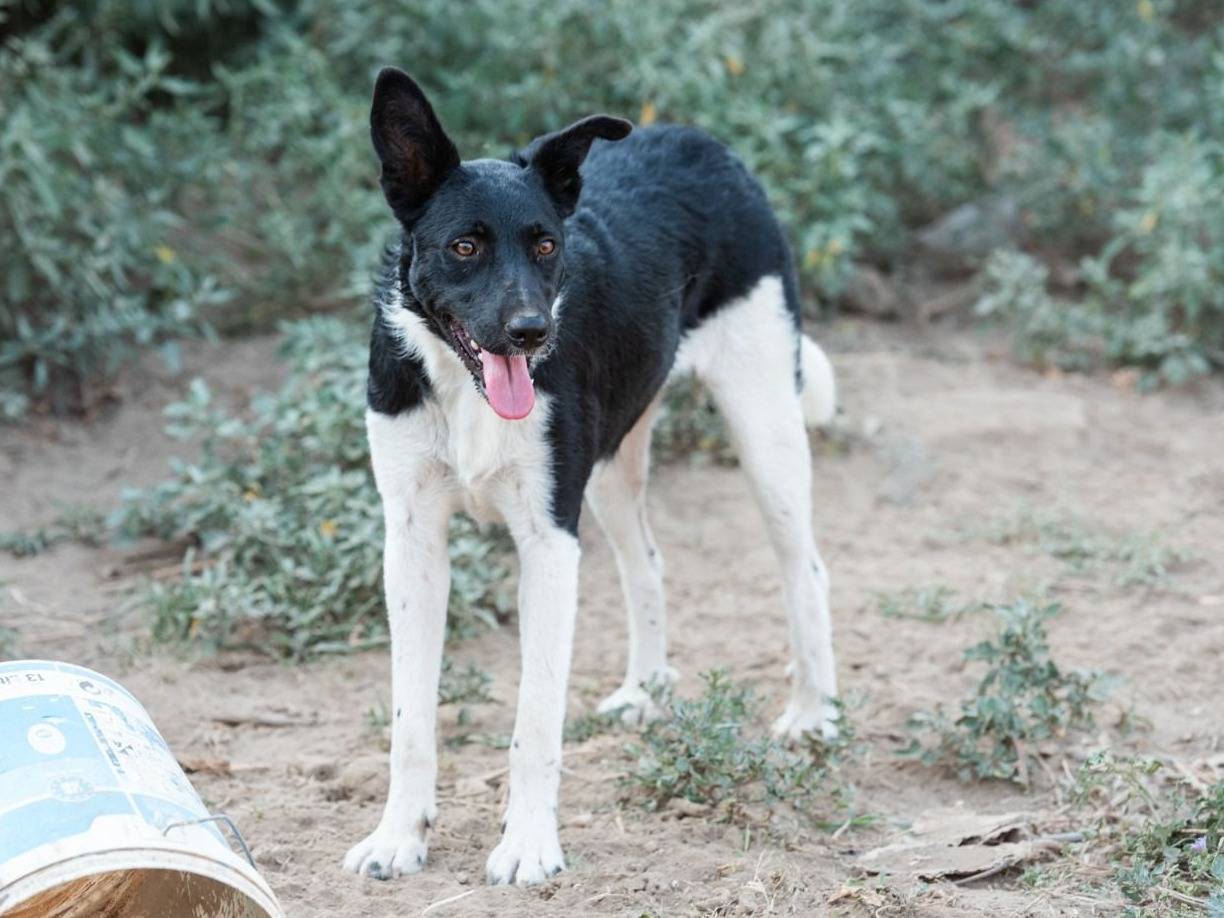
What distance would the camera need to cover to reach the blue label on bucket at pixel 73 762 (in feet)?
8.94

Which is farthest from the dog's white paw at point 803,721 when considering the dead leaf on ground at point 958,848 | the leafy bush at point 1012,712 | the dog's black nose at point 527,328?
the dog's black nose at point 527,328

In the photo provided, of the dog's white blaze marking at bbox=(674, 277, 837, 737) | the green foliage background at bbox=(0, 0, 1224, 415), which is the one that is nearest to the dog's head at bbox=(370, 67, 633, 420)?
the dog's white blaze marking at bbox=(674, 277, 837, 737)

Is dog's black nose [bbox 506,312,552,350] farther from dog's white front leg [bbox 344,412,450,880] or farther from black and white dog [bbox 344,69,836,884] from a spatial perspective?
dog's white front leg [bbox 344,412,450,880]

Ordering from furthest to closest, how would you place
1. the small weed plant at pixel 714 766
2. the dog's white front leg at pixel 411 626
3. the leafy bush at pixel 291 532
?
the leafy bush at pixel 291 532, the small weed plant at pixel 714 766, the dog's white front leg at pixel 411 626

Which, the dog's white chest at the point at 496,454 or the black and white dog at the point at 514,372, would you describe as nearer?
the black and white dog at the point at 514,372

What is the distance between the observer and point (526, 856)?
3.61 m

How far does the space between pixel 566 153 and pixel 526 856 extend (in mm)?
1651

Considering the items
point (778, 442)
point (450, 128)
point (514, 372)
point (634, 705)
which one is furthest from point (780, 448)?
point (450, 128)

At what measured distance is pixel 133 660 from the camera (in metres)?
5.00

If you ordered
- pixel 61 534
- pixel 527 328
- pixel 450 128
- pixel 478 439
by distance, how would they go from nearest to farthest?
pixel 527 328, pixel 478 439, pixel 61 534, pixel 450 128

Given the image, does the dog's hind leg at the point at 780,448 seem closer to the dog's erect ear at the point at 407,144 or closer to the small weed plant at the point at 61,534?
the dog's erect ear at the point at 407,144

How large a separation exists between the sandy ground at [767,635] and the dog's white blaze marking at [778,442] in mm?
222

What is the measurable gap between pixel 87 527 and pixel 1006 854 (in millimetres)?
3753

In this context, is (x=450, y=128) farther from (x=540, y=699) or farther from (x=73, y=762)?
(x=73, y=762)
